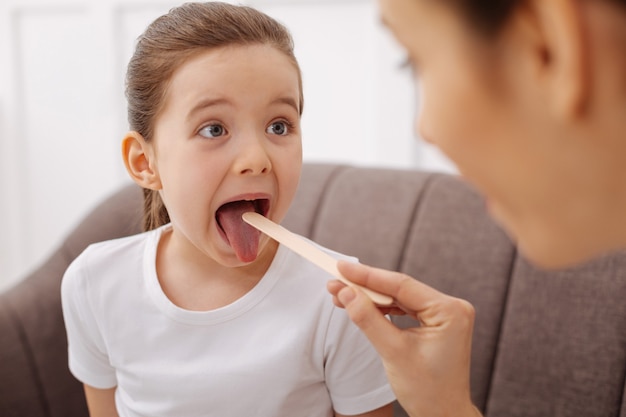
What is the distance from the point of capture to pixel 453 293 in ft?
4.54

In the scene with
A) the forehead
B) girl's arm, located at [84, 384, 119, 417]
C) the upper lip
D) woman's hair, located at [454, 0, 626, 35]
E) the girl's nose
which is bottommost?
girl's arm, located at [84, 384, 119, 417]

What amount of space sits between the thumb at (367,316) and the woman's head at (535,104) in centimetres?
29

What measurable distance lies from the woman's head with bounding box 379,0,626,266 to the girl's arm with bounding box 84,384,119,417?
0.84m

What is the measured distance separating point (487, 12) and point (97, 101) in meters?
2.43

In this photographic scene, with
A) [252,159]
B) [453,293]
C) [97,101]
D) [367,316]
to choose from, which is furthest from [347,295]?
[97,101]

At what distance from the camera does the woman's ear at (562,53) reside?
42cm

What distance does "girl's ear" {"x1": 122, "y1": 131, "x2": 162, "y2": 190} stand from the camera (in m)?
1.04

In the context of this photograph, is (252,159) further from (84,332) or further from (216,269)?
(84,332)

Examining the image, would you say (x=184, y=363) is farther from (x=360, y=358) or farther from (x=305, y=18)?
(x=305, y=18)

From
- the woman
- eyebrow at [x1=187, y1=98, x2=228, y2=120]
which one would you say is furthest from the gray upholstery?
the woman

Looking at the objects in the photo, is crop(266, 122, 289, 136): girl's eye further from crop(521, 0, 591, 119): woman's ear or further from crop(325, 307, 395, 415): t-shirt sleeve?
crop(521, 0, 591, 119): woman's ear

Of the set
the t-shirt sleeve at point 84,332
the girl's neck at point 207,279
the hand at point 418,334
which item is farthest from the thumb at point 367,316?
the t-shirt sleeve at point 84,332

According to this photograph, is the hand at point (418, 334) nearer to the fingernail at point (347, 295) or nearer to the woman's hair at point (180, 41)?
the fingernail at point (347, 295)

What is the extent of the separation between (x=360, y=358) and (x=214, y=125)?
37cm
